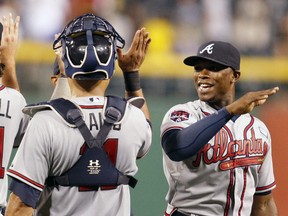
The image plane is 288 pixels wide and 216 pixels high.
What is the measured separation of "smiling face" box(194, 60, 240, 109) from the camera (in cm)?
400

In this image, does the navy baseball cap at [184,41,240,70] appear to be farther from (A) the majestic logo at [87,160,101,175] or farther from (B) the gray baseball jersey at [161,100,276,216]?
(A) the majestic logo at [87,160,101,175]

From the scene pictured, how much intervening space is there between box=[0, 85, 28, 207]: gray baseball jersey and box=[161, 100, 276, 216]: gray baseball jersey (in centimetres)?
72

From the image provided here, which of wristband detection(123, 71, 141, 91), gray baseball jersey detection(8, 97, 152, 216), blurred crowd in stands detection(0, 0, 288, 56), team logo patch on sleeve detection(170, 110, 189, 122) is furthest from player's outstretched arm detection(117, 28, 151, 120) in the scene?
blurred crowd in stands detection(0, 0, 288, 56)

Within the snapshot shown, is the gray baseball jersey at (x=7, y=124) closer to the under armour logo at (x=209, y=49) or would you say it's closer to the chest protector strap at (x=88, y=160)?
the chest protector strap at (x=88, y=160)

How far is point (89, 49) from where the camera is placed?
10.7 feet

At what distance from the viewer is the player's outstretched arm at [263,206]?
4.21 metres

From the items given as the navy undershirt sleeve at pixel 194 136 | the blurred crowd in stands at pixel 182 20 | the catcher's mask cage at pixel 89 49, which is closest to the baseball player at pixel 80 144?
the catcher's mask cage at pixel 89 49

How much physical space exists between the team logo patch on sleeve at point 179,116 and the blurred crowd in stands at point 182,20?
193 inches

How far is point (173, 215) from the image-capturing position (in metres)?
4.05

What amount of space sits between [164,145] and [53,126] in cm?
81

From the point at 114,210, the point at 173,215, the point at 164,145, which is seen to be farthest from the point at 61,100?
the point at 173,215

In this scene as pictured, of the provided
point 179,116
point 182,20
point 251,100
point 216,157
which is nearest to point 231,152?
point 216,157

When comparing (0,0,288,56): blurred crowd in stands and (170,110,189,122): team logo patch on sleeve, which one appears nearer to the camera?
(170,110,189,122): team logo patch on sleeve

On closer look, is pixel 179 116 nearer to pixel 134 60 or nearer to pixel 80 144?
pixel 134 60
